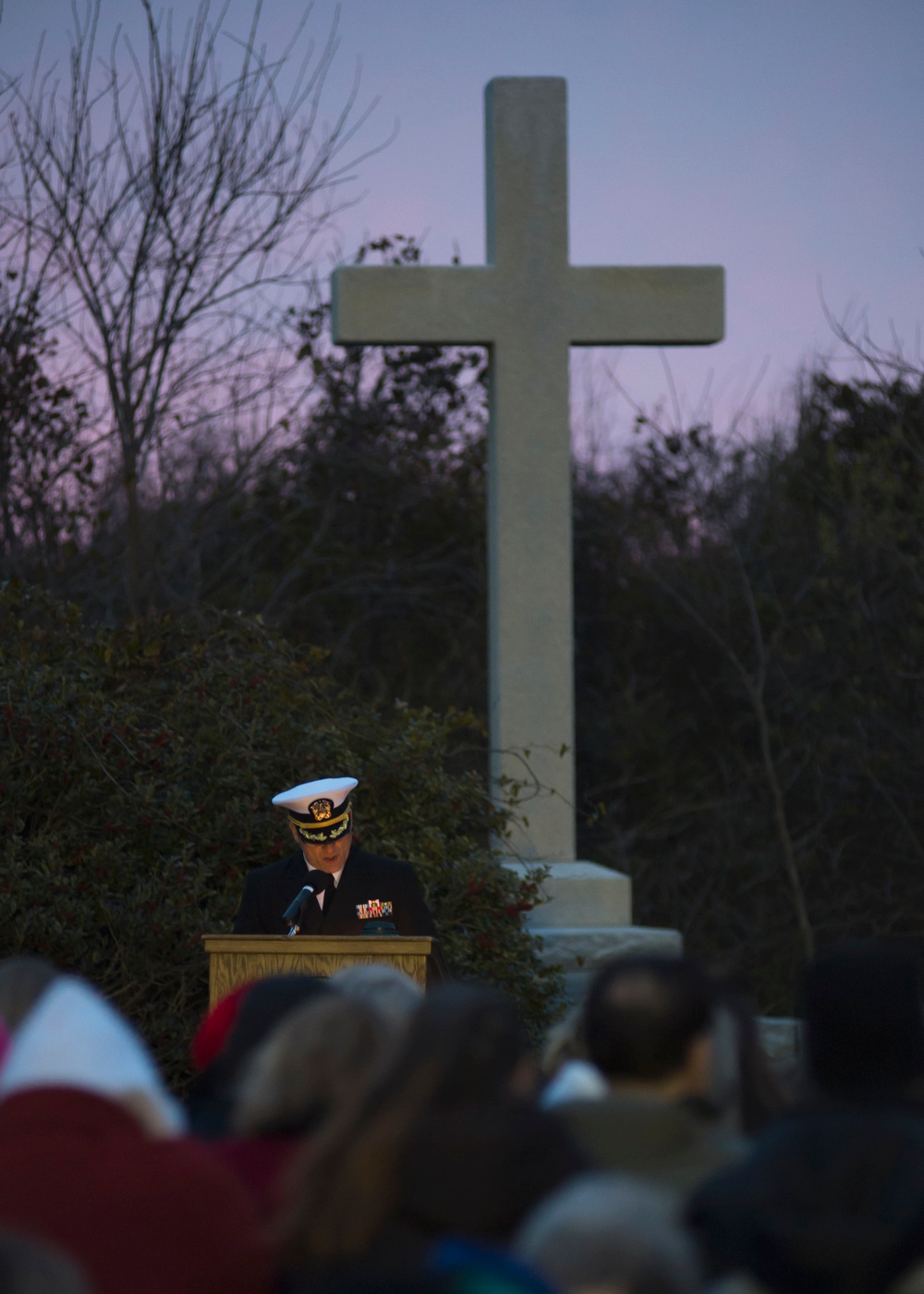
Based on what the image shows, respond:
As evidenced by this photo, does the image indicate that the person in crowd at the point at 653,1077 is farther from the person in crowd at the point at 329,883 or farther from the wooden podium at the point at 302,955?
the person in crowd at the point at 329,883

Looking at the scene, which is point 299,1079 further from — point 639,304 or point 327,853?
point 639,304

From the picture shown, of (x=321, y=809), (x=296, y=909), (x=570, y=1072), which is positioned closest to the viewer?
(x=570, y=1072)

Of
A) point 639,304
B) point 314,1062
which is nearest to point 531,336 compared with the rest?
point 639,304

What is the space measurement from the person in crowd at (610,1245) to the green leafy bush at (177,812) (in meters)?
5.24

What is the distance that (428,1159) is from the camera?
2184 millimetres

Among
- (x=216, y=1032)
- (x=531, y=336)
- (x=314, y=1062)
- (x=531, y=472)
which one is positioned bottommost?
(x=216, y=1032)

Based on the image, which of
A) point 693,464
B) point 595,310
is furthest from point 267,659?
point 693,464

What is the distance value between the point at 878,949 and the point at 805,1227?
56 centimetres

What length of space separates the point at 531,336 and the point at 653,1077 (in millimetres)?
6778

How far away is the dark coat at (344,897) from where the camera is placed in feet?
19.7

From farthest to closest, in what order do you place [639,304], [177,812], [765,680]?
[765,680] → [639,304] → [177,812]

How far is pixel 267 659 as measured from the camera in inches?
325

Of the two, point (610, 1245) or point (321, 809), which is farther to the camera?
point (321, 809)

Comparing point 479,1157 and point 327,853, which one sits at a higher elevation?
point 479,1157
